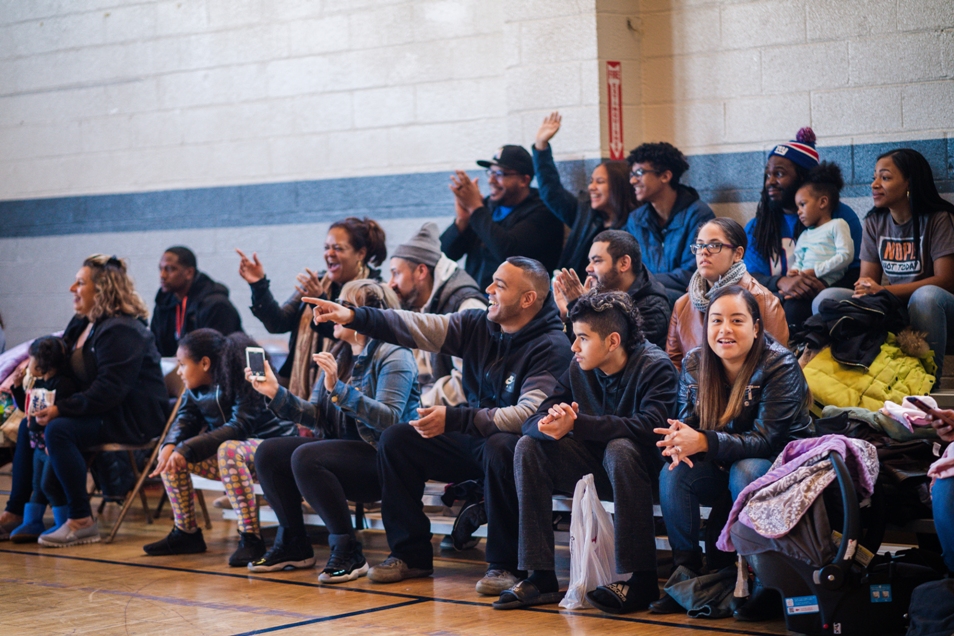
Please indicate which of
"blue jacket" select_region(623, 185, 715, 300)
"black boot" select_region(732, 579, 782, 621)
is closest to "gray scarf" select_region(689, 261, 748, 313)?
"blue jacket" select_region(623, 185, 715, 300)

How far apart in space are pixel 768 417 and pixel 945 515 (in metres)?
0.62

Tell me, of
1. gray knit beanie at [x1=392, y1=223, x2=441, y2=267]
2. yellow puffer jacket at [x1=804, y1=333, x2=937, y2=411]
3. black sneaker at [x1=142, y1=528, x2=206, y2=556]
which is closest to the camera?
yellow puffer jacket at [x1=804, y1=333, x2=937, y2=411]

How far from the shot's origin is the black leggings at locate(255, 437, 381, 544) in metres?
4.54

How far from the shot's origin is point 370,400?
4.47 metres

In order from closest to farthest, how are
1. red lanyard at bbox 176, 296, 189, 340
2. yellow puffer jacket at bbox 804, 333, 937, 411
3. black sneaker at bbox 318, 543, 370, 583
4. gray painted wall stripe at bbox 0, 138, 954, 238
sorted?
yellow puffer jacket at bbox 804, 333, 937, 411 < black sneaker at bbox 318, 543, 370, 583 < gray painted wall stripe at bbox 0, 138, 954, 238 < red lanyard at bbox 176, 296, 189, 340

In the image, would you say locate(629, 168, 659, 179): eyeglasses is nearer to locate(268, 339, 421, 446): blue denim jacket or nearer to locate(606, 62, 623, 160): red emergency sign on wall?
locate(606, 62, 623, 160): red emergency sign on wall

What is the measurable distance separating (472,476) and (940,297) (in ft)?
6.17

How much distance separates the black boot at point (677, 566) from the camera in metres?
3.74

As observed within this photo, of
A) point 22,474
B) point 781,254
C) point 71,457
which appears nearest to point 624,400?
→ point 781,254

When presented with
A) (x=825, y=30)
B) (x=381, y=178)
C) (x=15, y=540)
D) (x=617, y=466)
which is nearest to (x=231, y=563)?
(x=15, y=540)

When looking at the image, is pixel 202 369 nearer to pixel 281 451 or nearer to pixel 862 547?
pixel 281 451

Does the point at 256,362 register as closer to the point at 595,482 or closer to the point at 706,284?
the point at 595,482

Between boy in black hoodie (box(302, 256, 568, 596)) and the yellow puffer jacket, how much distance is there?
0.92 metres

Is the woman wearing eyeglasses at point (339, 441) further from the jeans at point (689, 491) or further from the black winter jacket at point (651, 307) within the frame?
the jeans at point (689, 491)
